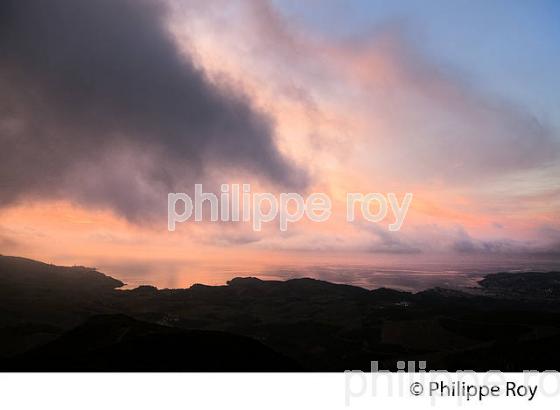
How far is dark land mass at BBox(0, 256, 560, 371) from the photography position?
4678cm

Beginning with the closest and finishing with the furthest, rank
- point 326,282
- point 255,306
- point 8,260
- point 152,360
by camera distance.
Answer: point 152,360, point 255,306, point 8,260, point 326,282

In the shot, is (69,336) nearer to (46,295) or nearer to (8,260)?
(46,295)

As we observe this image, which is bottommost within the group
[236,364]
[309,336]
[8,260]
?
[309,336]

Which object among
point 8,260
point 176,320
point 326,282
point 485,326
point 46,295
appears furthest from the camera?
point 326,282

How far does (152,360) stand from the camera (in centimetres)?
4231

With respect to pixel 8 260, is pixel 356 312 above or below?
below

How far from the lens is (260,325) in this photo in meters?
86.2

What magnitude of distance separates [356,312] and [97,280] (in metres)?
84.0

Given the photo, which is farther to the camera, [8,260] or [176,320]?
[8,260]

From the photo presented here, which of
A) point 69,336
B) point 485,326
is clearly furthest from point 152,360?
point 485,326

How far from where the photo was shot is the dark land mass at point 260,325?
46.8 metres
